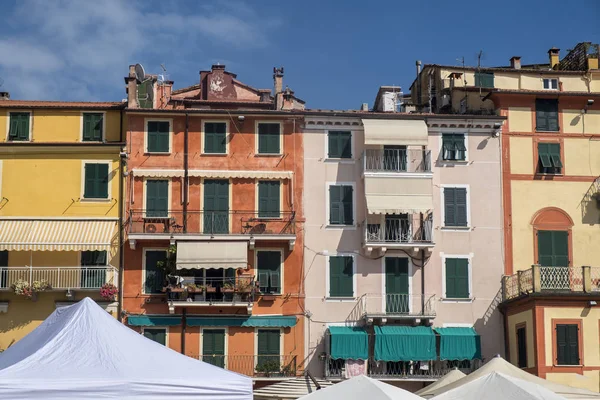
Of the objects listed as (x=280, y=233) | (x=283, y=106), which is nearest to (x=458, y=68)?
(x=283, y=106)

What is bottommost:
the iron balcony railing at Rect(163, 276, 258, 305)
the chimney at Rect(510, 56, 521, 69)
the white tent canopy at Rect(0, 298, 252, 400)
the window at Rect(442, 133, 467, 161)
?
the white tent canopy at Rect(0, 298, 252, 400)

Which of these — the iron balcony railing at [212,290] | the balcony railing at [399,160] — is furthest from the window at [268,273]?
the balcony railing at [399,160]

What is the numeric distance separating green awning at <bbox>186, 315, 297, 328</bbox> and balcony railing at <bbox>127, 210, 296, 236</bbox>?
318 centimetres

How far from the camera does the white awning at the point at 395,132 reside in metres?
39.6

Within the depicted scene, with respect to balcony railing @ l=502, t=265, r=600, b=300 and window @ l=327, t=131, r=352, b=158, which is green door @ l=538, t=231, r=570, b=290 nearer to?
balcony railing @ l=502, t=265, r=600, b=300

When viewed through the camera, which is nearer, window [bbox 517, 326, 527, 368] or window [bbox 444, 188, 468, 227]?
window [bbox 517, 326, 527, 368]

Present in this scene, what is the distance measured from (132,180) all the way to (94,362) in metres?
25.3

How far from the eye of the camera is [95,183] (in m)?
39.6

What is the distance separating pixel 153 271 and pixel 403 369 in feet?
32.9

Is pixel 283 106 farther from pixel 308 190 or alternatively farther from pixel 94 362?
pixel 94 362

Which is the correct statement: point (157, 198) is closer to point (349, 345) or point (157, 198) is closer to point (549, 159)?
point (349, 345)

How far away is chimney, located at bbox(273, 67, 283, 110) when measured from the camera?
41906mm

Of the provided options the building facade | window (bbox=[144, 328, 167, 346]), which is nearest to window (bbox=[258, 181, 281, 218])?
the building facade

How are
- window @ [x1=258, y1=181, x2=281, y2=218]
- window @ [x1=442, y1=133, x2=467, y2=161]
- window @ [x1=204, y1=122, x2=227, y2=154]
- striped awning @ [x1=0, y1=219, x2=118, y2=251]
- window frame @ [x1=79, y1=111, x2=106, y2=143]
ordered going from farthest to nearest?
1. window @ [x1=442, y1=133, x2=467, y2=161]
2. window @ [x1=204, y1=122, x2=227, y2=154]
3. window frame @ [x1=79, y1=111, x2=106, y2=143]
4. window @ [x1=258, y1=181, x2=281, y2=218]
5. striped awning @ [x1=0, y1=219, x2=118, y2=251]
